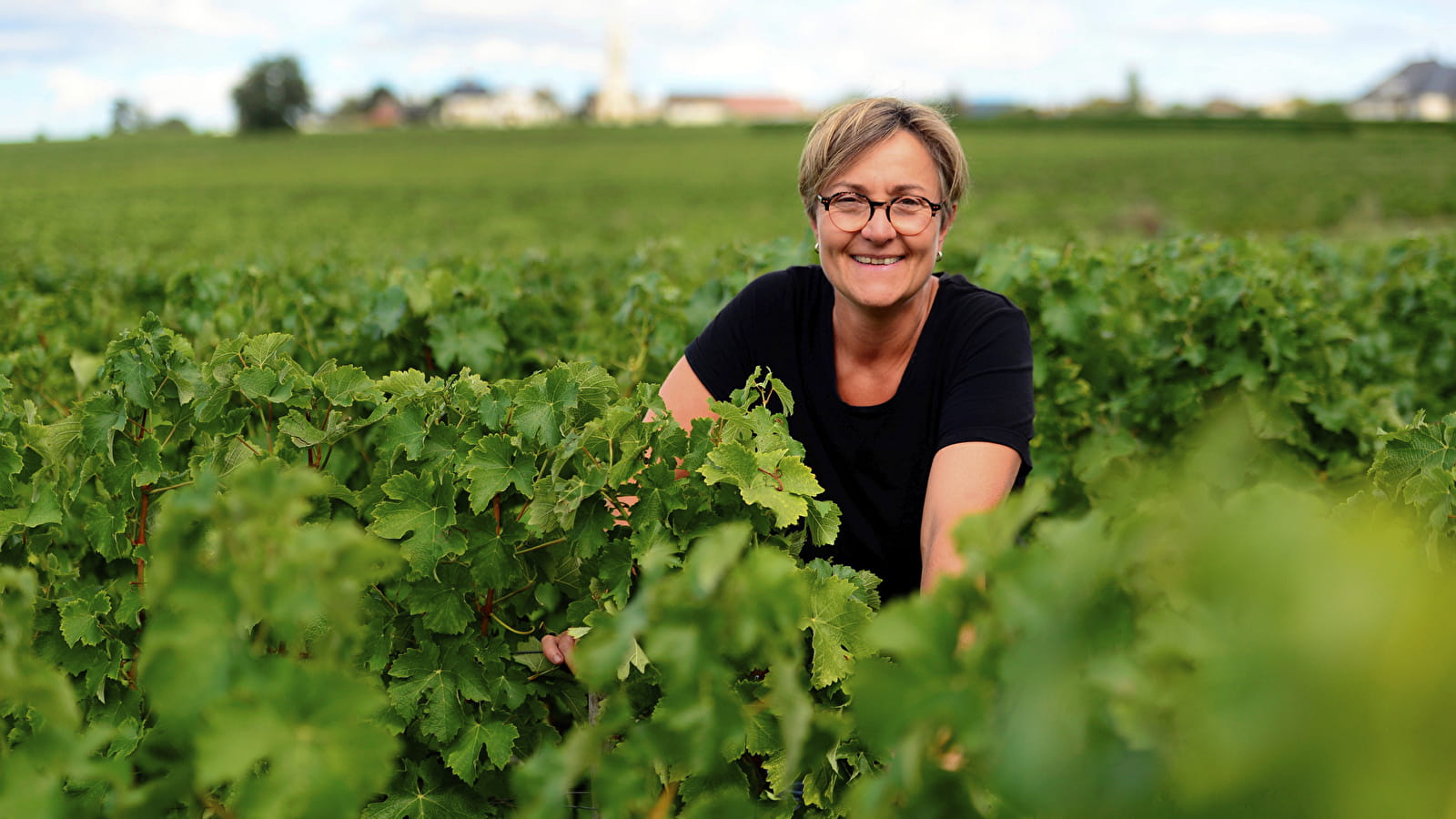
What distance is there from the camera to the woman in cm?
252

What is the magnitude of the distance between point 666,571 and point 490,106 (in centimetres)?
15095

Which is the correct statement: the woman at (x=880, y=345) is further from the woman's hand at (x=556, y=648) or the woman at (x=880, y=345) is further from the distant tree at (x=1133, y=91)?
the distant tree at (x=1133, y=91)

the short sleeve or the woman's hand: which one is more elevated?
the short sleeve

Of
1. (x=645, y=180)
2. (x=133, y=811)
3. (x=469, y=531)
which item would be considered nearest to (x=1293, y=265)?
(x=469, y=531)

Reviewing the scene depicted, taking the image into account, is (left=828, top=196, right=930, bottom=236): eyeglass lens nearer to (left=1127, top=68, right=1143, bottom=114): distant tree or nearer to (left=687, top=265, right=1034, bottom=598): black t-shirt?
(left=687, top=265, right=1034, bottom=598): black t-shirt

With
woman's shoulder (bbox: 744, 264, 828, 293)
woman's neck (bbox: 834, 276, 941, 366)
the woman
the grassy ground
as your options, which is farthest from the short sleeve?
the grassy ground

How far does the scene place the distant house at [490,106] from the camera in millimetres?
141750

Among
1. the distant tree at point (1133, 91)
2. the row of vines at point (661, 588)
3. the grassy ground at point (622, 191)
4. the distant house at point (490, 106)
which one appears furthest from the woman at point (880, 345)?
the distant house at point (490, 106)

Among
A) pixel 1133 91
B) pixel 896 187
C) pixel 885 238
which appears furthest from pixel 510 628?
pixel 1133 91

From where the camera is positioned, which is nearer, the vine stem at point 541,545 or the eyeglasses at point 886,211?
the vine stem at point 541,545

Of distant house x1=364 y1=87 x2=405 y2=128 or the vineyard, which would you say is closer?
the vineyard

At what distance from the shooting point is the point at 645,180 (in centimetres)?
5297

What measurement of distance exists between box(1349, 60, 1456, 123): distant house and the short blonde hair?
11247cm

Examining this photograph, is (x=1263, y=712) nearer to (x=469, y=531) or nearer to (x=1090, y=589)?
(x=1090, y=589)
